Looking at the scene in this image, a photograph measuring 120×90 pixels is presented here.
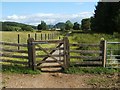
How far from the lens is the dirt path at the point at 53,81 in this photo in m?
12.3

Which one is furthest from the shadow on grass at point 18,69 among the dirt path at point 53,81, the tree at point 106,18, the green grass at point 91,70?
the tree at point 106,18

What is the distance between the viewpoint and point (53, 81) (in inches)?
509

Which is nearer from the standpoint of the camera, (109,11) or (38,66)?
(38,66)

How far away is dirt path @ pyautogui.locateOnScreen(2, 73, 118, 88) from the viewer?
1227 centimetres

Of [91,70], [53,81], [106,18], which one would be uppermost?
[106,18]

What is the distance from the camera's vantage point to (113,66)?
15.1 m

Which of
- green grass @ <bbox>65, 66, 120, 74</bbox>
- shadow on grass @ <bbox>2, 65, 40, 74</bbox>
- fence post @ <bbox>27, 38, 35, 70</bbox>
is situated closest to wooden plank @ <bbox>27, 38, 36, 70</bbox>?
fence post @ <bbox>27, 38, 35, 70</bbox>

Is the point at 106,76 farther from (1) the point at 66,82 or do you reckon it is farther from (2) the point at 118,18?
(2) the point at 118,18

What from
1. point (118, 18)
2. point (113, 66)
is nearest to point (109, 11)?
point (118, 18)

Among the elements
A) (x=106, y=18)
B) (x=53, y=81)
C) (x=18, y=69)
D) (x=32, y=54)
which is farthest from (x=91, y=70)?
(x=106, y=18)

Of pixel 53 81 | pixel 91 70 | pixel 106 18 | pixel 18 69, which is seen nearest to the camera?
pixel 53 81

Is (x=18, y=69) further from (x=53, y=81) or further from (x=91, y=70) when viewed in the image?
(x=91, y=70)

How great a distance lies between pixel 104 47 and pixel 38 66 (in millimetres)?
3291

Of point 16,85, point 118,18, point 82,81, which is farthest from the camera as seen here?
point 118,18
